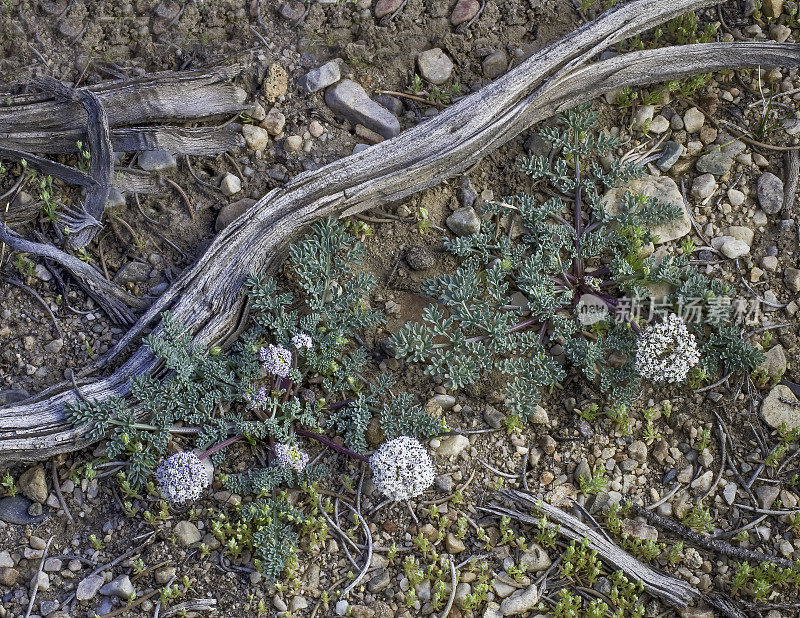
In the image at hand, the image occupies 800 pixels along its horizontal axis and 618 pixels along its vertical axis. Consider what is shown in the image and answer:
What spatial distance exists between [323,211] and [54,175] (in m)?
1.58

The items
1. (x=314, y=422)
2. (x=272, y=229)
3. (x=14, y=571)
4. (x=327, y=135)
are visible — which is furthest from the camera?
(x=327, y=135)

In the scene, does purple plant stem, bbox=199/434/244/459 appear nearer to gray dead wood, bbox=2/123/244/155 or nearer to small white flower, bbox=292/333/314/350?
small white flower, bbox=292/333/314/350

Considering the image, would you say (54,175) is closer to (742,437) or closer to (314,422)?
(314,422)

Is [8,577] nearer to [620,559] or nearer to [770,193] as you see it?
[620,559]

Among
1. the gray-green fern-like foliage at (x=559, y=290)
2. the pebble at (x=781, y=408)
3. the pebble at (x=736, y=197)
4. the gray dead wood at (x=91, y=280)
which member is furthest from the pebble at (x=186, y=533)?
the pebble at (x=736, y=197)

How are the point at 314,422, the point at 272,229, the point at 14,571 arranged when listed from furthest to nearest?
the point at 272,229, the point at 314,422, the point at 14,571

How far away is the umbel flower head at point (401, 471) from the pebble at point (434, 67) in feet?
7.49

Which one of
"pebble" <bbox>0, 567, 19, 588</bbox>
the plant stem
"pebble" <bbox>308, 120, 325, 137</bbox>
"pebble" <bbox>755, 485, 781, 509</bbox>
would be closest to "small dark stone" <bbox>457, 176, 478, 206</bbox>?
"pebble" <bbox>308, 120, 325, 137</bbox>

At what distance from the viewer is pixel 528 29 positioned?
4910 millimetres

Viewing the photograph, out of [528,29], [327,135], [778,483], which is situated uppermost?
[528,29]

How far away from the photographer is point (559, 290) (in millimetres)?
4426

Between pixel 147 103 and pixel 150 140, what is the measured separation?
216 mm

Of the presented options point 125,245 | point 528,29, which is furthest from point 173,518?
point 528,29

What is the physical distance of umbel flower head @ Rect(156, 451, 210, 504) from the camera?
376cm
